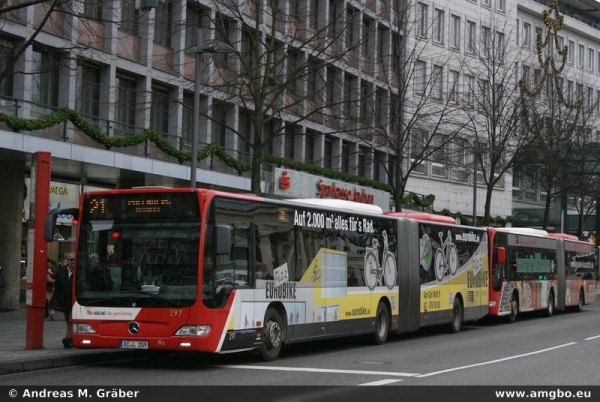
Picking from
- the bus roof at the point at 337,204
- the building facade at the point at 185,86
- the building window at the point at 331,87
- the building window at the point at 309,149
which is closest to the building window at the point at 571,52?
the building facade at the point at 185,86

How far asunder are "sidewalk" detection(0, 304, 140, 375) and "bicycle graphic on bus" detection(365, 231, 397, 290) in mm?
5648

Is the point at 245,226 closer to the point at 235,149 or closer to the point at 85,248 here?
the point at 85,248

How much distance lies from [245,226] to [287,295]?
186 cm

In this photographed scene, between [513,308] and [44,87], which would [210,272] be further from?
[513,308]

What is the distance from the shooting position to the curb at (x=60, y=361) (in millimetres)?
15739

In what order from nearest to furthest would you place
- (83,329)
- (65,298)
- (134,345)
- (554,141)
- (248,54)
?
1. (134,345)
2. (83,329)
3. (65,298)
4. (248,54)
5. (554,141)

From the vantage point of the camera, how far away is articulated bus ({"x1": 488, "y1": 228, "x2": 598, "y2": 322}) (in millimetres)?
31938

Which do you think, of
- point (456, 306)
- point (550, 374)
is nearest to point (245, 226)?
point (550, 374)

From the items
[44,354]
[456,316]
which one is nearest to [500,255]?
[456,316]

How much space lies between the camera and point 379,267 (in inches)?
910

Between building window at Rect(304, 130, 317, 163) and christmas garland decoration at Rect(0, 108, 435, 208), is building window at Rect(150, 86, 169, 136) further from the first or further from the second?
building window at Rect(304, 130, 317, 163)

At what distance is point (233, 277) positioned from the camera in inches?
676

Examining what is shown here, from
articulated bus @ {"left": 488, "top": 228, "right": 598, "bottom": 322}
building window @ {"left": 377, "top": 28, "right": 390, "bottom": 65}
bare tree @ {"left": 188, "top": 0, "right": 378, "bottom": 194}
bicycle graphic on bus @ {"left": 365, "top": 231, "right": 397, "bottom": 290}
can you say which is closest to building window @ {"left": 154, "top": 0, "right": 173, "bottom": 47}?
bare tree @ {"left": 188, "top": 0, "right": 378, "bottom": 194}

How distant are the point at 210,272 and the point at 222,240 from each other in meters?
0.54
